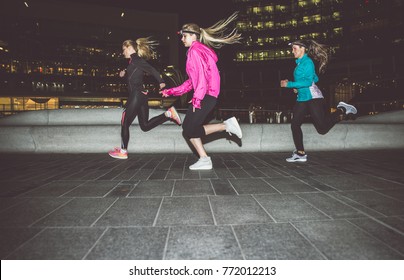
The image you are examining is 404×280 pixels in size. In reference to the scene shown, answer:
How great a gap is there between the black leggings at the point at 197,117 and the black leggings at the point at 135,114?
4.12 feet

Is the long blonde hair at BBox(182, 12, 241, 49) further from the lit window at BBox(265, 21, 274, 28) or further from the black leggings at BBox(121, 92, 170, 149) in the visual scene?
the lit window at BBox(265, 21, 274, 28)

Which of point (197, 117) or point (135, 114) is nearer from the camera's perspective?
point (197, 117)

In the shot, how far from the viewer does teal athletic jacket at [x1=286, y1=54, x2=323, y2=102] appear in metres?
4.59

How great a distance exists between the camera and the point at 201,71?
12.3 ft

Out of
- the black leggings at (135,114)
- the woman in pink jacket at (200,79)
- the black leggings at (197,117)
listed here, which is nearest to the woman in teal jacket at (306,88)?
the woman in pink jacket at (200,79)

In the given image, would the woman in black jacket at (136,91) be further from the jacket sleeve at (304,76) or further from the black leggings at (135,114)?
the jacket sleeve at (304,76)

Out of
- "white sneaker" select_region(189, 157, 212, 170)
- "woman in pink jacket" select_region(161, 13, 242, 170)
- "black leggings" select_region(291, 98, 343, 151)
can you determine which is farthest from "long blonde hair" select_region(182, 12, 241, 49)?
"white sneaker" select_region(189, 157, 212, 170)

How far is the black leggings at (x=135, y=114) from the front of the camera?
4.82 metres

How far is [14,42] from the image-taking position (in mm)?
53562

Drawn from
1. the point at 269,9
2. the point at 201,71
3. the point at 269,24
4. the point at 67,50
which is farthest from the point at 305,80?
the point at 269,9

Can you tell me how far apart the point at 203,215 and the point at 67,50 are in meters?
69.0

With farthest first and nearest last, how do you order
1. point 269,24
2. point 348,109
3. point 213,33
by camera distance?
point 269,24
point 348,109
point 213,33

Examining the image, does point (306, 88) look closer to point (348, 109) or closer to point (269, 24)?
point (348, 109)

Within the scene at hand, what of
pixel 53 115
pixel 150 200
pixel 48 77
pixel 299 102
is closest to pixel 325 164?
pixel 299 102
